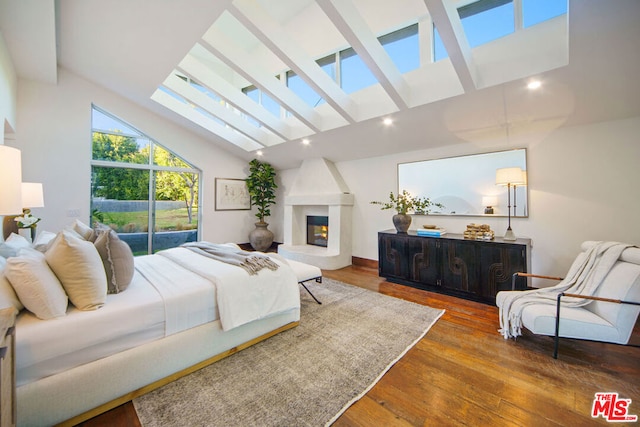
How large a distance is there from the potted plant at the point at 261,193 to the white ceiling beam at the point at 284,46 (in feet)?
10.6

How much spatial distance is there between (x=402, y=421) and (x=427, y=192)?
339 centimetres

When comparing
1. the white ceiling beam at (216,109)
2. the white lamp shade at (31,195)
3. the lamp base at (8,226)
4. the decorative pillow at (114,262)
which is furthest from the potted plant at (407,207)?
the lamp base at (8,226)

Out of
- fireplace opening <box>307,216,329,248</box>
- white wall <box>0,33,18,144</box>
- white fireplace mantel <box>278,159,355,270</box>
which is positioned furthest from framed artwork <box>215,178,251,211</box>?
white wall <box>0,33,18,144</box>

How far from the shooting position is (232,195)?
21.1 feet

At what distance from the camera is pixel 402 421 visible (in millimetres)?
1448

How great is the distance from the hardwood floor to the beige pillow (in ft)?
2.23

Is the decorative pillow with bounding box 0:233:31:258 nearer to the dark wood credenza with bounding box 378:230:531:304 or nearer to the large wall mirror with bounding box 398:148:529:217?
the dark wood credenza with bounding box 378:230:531:304

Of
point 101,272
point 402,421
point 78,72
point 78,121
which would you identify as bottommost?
point 402,421

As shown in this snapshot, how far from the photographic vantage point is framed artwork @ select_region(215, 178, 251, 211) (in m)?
6.20

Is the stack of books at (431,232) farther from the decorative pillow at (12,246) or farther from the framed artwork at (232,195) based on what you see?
the framed artwork at (232,195)

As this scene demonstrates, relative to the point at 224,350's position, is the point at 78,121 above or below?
above

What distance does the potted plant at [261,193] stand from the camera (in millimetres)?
6250

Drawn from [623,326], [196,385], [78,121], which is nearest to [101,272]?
[196,385]

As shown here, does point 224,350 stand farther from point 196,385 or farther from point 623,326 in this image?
point 623,326
